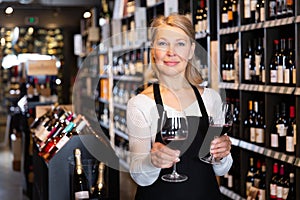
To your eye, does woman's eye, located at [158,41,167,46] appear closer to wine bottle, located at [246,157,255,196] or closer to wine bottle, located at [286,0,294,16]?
wine bottle, located at [286,0,294,16]

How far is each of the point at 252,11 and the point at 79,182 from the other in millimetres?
2252

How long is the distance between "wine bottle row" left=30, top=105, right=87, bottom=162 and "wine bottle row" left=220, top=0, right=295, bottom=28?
5.20ft

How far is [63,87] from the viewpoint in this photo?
12836 mm

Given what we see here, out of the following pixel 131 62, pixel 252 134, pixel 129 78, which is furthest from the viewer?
pixel 131 62

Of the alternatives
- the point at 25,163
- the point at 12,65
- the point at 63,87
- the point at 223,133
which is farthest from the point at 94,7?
the point at 223,133

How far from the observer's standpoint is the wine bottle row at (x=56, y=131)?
3.30 metres

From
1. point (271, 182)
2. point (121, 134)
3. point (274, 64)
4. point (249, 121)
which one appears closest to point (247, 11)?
point (274, 64)

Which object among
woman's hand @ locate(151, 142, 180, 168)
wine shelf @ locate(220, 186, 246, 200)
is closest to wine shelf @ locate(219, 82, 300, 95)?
wine shelf @ locate(220, 186, 246, 200)

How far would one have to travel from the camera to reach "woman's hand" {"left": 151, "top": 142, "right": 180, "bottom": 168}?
6.72ft

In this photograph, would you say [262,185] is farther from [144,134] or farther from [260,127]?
[144,134]

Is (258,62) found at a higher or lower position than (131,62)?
lower

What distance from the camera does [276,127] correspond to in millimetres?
4344

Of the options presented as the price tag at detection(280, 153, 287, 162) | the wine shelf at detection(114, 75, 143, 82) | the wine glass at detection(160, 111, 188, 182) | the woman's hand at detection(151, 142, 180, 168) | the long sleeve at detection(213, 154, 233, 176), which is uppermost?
the wine shelf at detection(114, 75, 143, 82)

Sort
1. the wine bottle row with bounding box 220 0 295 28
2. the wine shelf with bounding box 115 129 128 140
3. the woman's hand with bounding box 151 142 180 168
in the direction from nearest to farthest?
the woman's hand with bounding box 151 142 180 168
the wine bottle row with bounding box 220 0 295 28
the wine shelf with bounding box 115 129 128 140
